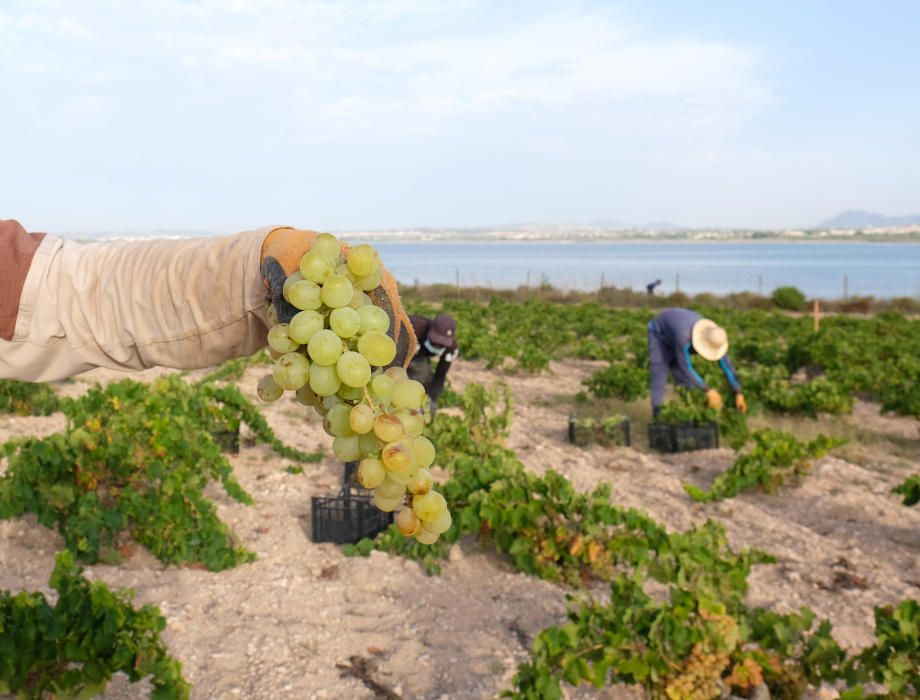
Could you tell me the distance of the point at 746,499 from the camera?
23.1ft

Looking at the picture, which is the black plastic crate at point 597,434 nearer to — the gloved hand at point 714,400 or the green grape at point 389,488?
the gloved hand at point 714,400

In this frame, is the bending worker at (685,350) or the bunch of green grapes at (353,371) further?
the bending worker at (685,350)

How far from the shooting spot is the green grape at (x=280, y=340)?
124 cm

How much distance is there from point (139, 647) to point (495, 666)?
1.71m

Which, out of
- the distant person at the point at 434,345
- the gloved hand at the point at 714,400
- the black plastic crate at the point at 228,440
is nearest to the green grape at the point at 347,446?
the distant person at the point at 434,345

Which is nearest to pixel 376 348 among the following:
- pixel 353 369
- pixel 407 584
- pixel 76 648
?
pixel 353 369

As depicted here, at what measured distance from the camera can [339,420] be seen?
128cm

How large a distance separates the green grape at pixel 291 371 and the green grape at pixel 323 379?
2cm

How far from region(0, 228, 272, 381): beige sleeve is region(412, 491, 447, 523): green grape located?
0.43m

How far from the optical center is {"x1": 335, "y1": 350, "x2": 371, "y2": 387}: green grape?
46.9 inches

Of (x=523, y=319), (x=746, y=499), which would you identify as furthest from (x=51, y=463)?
(x=523, y=319)

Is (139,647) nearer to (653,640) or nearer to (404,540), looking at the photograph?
(653,640)

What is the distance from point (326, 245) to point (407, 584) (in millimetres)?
3938

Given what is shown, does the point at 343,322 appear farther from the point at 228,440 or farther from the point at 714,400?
the point at 714,400
